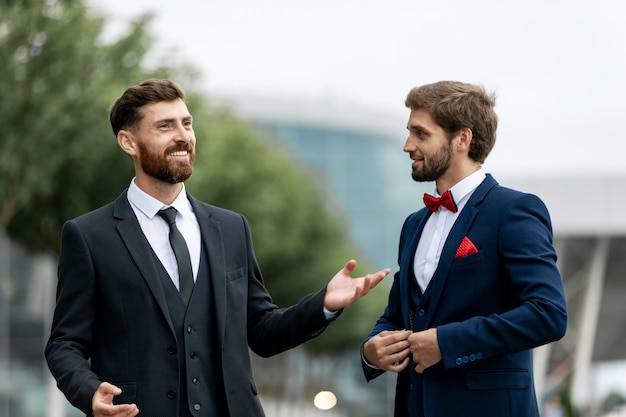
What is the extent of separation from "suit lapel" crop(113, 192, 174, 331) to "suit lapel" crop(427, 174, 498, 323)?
3.55 ft

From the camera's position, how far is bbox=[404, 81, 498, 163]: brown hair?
4.89m

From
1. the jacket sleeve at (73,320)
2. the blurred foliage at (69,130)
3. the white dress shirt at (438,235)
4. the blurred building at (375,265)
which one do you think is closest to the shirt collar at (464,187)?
the white dress shirt at (438,235)

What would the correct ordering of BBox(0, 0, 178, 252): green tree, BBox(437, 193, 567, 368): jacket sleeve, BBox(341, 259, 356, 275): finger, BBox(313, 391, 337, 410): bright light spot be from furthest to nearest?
1. BBox(0, 0, 178, 252): green tree
2. BBox(313, 391, 337, 410): bright light spot
3. BBox(341, 259, 356, 275): finger
4. BBox(437, 193, 567, 368): jacket sleeve

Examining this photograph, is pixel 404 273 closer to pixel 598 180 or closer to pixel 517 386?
pixel 517 386

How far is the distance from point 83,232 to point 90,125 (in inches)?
489

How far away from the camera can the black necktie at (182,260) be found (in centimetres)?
504

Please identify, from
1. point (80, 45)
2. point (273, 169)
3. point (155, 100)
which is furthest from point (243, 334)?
point (273, 169)

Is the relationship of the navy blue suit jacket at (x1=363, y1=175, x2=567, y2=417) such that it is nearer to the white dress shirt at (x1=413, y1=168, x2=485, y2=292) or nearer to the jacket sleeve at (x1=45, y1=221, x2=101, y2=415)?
the white dress shirt at (x1=413, y1=168, x2=485, y2=292)

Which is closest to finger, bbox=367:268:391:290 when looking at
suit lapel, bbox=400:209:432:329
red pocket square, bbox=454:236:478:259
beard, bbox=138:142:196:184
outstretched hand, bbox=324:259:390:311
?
outstretched hand, bbox=324:259:390:311

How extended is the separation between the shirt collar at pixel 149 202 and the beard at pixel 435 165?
1032 millimetres

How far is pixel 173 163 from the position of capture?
5.10m

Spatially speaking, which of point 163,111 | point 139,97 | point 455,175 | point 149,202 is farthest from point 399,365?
point 139,97

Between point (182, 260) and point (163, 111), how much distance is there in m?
0.65

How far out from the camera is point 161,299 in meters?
4.94
